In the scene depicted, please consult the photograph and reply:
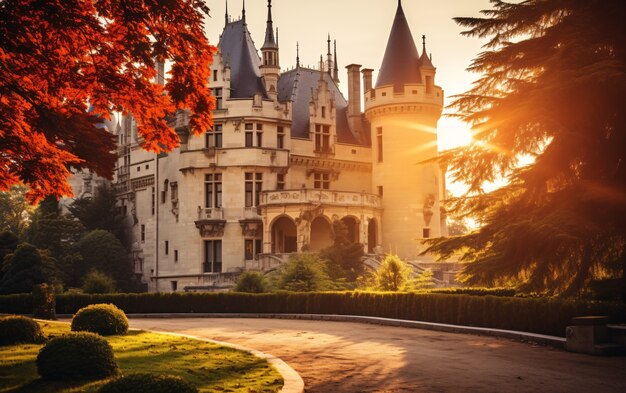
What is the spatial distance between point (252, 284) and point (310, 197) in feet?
41.2

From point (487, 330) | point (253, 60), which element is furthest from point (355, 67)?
point (487, 330)

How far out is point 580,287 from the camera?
15.5 meters

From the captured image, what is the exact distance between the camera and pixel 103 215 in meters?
59.2

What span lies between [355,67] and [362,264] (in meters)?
18.2

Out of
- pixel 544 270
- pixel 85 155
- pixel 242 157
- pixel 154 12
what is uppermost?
pixel 242 157

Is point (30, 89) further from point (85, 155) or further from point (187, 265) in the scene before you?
point (187, 265)

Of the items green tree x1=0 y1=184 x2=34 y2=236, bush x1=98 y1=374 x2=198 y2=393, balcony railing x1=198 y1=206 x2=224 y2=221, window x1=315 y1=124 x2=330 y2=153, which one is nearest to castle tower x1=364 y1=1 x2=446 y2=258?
window x1=315 y1=124 x2=330 y2=153

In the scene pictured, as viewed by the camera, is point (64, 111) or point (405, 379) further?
point (64, 111)

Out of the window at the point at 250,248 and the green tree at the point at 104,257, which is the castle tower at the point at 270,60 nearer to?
the window at the point at 250,248

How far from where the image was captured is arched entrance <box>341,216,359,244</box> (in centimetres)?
4609

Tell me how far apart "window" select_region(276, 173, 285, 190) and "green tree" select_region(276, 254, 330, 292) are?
15.1 m

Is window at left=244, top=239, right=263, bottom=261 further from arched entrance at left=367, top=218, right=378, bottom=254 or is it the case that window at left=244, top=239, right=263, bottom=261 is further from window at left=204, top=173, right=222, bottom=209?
arched entrance at left=367, top=218, right=378, bottom=254

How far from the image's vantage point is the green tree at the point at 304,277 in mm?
31359

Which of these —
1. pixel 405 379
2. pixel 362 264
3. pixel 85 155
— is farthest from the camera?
pixel 362 264
